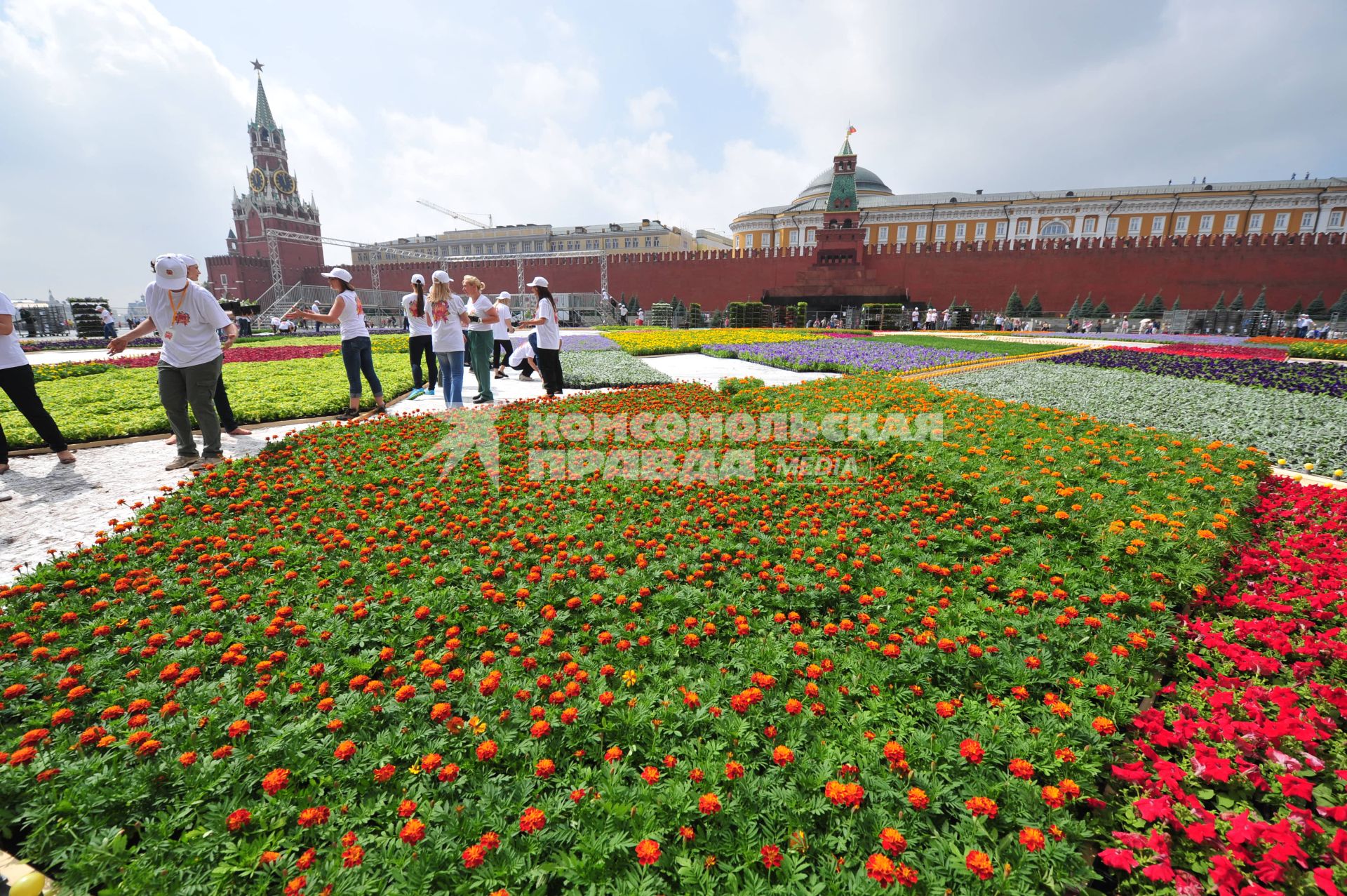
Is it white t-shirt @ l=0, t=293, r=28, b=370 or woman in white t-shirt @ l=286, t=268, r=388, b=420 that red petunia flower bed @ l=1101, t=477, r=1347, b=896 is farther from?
white t-shirt @ l=0, t=293, r=28, b=370

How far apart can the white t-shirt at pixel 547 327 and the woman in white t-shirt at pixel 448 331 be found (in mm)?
1052

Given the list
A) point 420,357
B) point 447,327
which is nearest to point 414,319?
point 420,357

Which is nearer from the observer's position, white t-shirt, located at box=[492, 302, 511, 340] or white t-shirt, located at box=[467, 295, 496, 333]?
white t-shirt, located at box=[467, 295, 496, 333]

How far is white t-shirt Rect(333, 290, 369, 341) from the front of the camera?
7.15m

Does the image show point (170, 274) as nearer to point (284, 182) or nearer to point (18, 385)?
point (18, 385)

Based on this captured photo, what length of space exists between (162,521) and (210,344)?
232cm

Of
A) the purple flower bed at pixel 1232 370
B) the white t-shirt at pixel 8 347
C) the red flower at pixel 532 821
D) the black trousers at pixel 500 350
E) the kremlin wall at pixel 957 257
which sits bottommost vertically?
the red flower at pixel 532 821

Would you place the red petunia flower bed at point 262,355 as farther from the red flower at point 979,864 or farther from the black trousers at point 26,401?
the red flower at point 979,864

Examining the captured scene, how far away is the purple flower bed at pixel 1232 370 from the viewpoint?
8.83 meters

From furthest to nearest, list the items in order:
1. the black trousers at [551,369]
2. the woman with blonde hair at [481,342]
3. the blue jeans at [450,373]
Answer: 1. the black trousers at [551,369]
2. the woman with blonde hair at [481,342]
3. the blue jeans at [450,373]

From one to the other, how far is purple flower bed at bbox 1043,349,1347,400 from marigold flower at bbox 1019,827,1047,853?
1023 cm

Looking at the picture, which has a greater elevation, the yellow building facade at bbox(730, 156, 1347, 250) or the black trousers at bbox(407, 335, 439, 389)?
the yellow building facade at bbox(730, 156, 1347, 250)

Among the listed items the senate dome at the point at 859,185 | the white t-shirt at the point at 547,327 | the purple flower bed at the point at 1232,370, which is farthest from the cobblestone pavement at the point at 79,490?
the senate dome at the point at 859,185

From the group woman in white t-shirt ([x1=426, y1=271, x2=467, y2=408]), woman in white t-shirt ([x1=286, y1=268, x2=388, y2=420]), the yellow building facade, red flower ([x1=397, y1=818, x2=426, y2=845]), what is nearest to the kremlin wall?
the yellow building facade
